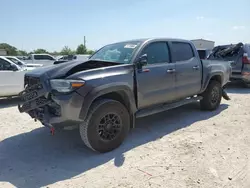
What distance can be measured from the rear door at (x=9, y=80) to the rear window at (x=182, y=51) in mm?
5123

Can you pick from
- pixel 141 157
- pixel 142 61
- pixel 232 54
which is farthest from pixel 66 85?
pixel 232 54

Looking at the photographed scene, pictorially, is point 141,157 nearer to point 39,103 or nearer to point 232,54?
point 39,103

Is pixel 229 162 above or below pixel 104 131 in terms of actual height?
below

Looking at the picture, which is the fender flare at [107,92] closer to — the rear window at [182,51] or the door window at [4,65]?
the rear window at [182,51]

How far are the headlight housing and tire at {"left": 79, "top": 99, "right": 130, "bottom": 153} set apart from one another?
1.43 feet

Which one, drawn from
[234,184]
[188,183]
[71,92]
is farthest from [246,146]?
[71,92]

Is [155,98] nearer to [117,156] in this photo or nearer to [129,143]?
[129,143]

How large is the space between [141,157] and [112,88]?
1.18 metres

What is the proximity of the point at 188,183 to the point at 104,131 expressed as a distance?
5.04 ft

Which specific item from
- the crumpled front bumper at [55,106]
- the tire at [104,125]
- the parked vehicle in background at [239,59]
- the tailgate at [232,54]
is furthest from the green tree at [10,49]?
the tire at [104,125]

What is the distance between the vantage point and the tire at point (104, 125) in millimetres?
3818

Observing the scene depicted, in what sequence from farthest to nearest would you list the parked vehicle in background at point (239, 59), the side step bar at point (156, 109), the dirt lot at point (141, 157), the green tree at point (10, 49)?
the green tree at point (10, 49)
the parked vehicle in background at point (239, 59)
the side step bar at point (156, 109)
the dirt lot at point (141, 157)

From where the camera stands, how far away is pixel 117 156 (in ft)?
12.9

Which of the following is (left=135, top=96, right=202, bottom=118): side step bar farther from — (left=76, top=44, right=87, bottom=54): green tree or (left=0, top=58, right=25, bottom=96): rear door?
(left=76, top=44, right=87, bottom=54): green tree
